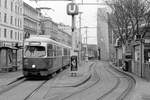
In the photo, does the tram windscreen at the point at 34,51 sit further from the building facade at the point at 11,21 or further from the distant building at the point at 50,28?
the distant building at the point at 50,28

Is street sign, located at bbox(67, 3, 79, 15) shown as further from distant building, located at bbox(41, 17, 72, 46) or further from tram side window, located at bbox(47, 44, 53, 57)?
distant building, located at bbox(41, 17, 72, 46)

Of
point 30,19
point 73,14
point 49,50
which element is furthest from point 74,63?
point 30,19

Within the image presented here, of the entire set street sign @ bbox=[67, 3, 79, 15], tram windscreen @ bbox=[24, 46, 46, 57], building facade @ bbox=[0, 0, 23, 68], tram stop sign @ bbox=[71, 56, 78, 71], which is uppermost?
building facade @ bbox=[0, 0, 23, 68]

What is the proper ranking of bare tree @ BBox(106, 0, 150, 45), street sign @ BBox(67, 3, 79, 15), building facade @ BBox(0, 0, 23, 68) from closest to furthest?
street sign @ BBox(67, 3, 79, 15) → bare tree @ BBox(106, 0, 150, 45) → building facade @ BBox(0, 0, 23, 68)

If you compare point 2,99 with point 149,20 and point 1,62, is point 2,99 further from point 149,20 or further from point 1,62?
point 149,20

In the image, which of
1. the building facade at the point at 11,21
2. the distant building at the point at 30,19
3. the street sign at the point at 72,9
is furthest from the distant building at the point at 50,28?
the street sign at the point at 72,9

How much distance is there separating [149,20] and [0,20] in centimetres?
3033

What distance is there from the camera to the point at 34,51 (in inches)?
753

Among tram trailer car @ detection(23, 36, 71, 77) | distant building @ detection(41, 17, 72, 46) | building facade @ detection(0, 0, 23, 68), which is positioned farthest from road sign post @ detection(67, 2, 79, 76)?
distant building @ detection(41, 17, 72, 46)

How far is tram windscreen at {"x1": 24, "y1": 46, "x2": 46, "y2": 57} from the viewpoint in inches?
749

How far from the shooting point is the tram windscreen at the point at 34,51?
1903 centimetres

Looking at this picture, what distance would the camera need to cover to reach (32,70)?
1889 centimetres

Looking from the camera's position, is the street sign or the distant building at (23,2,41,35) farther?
the distant building at (23,2,41,35)

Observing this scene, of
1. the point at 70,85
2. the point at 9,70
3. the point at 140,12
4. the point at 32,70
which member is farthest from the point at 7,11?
the point at 70,85
